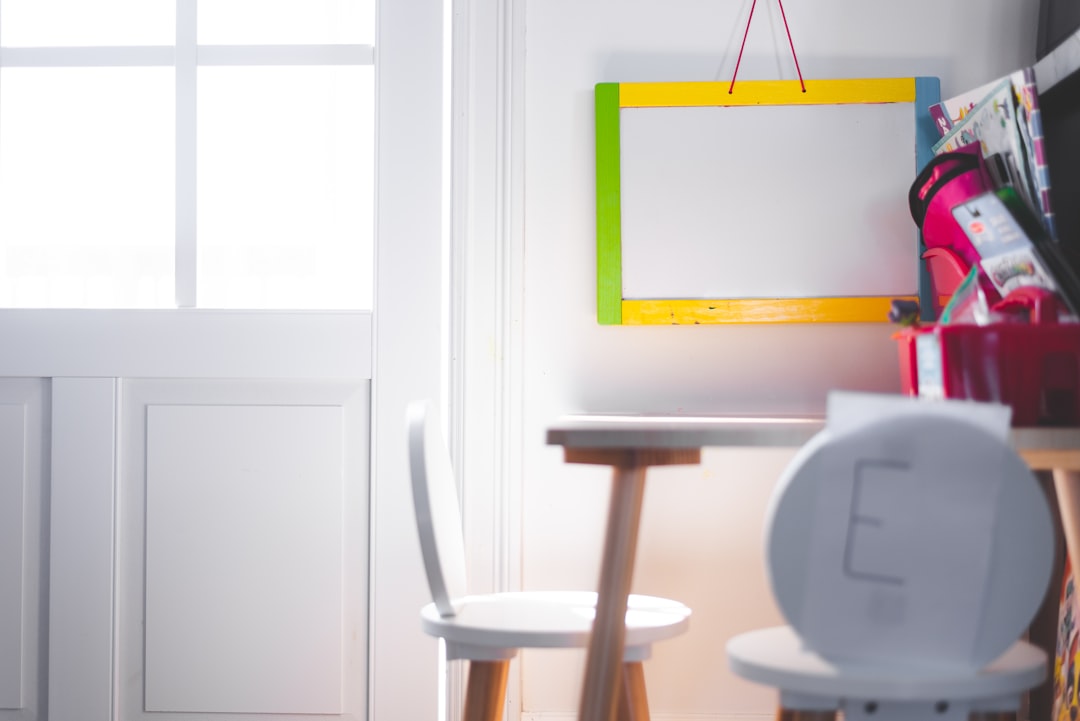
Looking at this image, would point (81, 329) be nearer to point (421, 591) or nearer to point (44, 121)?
point (44, 121)

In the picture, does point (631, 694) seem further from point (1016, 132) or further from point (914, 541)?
point (1016, 132)

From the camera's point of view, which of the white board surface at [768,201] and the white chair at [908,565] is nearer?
the white chair at [908,565]

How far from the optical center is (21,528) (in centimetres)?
170

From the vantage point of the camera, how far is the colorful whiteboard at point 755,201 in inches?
64.6

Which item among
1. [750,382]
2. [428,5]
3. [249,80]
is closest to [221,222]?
[249,80]

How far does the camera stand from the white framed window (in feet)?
5.64

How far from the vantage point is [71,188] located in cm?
174

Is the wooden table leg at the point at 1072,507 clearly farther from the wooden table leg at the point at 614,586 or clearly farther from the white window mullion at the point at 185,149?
the white window mullion at the point at 185,149

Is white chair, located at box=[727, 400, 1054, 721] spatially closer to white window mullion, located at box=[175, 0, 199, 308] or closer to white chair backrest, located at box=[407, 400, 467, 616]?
white chair backrest, located at box=[407, 400, 467, 616]

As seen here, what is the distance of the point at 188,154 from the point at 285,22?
29 centimetres

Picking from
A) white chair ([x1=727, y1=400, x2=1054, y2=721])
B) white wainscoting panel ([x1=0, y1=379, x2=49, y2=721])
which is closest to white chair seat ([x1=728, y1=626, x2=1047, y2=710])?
white chair ([x1=727, y1=400, x2=1054, y2=721])

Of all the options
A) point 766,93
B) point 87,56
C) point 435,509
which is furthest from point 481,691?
point 87,56

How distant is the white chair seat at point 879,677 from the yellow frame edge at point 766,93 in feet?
3.37

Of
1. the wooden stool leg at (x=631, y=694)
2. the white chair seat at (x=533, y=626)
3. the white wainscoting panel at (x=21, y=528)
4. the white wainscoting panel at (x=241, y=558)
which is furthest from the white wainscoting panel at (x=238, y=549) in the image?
the wooden stool leg at (x=631, y=694)
